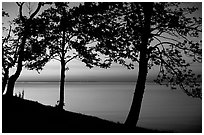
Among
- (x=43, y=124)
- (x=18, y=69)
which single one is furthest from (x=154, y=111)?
(x=43, y=124)

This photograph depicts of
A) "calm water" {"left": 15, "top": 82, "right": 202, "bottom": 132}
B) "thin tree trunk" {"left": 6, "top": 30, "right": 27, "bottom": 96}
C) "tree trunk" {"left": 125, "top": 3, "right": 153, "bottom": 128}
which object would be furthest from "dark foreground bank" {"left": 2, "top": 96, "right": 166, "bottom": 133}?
"calm water" {"left": 15, "top": 82, "right": 202, "bottom": 132}

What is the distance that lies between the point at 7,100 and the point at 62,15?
7047mm

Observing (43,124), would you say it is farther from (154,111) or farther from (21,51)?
(154,111)

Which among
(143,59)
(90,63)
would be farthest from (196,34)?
(90,63)

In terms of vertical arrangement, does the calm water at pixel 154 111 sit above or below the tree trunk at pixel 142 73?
below

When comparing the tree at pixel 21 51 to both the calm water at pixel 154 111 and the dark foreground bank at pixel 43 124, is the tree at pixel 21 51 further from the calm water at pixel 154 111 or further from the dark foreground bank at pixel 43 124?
the calm water at pixel 154 111

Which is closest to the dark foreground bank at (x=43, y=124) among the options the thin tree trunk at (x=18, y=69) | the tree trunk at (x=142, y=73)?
the tree trunk at (x=142, y=73)

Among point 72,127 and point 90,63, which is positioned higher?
point 90,63

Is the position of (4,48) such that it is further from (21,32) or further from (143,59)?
(143,59)

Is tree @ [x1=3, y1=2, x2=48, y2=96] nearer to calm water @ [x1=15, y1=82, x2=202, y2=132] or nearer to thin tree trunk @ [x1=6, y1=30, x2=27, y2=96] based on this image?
thin tree trunk @ [x1=6, y1=30, x2=27, y2=96]

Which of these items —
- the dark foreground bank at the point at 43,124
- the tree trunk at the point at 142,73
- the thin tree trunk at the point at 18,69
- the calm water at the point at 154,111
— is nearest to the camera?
the dark foreground bank at the point at 43,124

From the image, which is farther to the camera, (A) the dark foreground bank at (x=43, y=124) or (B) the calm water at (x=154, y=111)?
(B) the calm water at (x=154, y=111)

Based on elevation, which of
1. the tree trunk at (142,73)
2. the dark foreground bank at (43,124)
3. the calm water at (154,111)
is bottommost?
the calm water at (154,111)

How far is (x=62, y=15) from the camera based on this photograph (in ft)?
58.2
